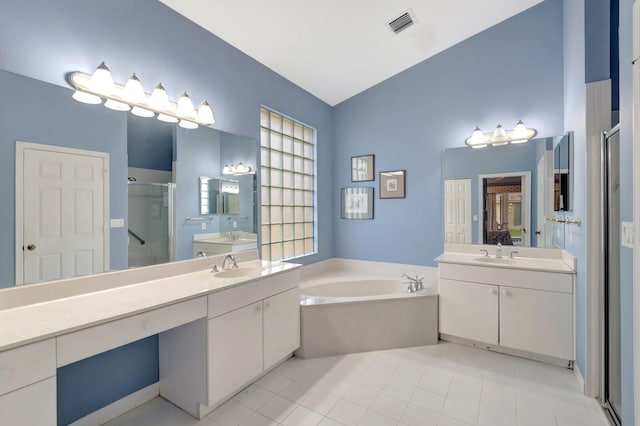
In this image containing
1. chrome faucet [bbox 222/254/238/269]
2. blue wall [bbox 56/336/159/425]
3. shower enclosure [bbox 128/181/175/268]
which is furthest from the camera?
chrome faucet [bbox 222/254/238/269]

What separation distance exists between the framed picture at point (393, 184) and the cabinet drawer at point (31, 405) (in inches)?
123

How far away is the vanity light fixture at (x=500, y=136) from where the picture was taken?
2.72 meters

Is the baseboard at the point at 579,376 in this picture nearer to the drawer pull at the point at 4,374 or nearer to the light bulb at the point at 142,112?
the drawer pull at the point at 4,374

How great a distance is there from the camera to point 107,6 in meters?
1.68

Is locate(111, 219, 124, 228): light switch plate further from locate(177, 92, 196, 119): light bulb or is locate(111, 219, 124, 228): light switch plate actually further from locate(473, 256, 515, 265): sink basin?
locate(473, 256, 515, 265): sink basin

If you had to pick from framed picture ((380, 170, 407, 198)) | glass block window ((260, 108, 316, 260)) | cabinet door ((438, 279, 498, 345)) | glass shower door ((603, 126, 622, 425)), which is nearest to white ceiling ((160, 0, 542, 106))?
glass block window ((260, 108, 316, 260))

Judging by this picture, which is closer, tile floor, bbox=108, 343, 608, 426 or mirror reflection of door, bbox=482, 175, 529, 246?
tile floor, bbox=108, 343, 608, 426

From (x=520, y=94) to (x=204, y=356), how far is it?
3380 millimetres

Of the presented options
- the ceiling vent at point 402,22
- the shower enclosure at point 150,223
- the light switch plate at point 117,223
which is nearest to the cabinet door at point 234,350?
the shower enclosure at point 150,223

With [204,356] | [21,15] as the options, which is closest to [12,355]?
[204,356]

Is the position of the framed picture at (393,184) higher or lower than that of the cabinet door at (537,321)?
higher

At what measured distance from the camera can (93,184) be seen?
1.59 metres

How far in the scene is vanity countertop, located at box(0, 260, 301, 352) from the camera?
1078 millimetres

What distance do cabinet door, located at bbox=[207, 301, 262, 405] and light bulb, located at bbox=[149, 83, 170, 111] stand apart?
4.49 feet
